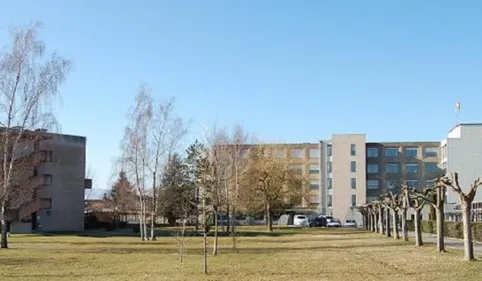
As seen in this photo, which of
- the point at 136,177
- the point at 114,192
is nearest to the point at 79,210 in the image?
the point at 114,192

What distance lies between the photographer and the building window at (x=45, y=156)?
73144 millimetres

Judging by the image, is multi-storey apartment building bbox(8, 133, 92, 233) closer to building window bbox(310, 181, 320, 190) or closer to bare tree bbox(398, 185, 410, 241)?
bare tree bbox(398, 185, 410, 241)

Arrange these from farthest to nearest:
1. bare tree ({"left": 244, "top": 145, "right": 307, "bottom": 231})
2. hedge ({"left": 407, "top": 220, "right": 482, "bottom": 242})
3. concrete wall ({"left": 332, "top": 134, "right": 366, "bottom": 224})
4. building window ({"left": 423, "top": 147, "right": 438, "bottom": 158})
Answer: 1. building window ({"left": 423, "top": 147, "right": 438, "bottom": 158})
2. concrete wall ({"left": 332, "top": 134, "right": 366, "bottom": 224})
3. bare tree ({"left": 244, "top": 145, "right": 307, "bottom": 231})
4. hedge ({"left": 407, "top": 220, "right": 482, "bottom": 242})

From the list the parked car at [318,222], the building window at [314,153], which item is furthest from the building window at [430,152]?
the parked car at [318,222]

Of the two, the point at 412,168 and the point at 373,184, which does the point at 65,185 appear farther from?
the point at 412,168

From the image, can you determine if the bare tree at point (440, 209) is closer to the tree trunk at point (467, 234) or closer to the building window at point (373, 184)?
the tree trunk at point (467, 234)

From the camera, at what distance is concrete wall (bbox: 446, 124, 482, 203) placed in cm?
10375

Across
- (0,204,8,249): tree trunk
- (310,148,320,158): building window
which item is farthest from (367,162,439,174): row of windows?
(0,204,8,249): tree trunk

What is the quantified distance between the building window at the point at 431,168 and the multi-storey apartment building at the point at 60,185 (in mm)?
69124

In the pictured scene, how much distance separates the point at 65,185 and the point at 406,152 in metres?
70.7

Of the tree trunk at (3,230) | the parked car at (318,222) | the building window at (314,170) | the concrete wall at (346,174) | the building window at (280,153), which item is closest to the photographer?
the tree trunk at (3,230)

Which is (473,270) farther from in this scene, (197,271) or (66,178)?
(66,178)

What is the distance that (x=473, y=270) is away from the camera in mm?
20000

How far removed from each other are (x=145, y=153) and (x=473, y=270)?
3483 centimetres
